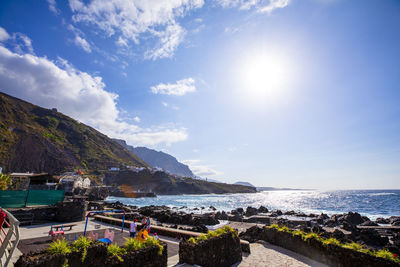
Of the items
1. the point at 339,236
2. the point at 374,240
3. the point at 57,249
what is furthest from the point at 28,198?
the point at 374,240

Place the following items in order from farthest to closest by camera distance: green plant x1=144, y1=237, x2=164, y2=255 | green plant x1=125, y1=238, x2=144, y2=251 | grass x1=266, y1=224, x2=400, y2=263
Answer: grass x1=266, y1=224, x2=400, y2=263
green plant x1=144, y1=237, x2=164, y2=255
green plant x1=125, y1=238, x2=144, y2=251

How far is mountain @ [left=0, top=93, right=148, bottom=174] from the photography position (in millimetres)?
109175

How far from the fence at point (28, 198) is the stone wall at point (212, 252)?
16.7 metres

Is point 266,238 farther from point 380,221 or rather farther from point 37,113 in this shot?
point 37,113

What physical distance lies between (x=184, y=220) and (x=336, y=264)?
19.2 m

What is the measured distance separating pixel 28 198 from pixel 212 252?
703 inches

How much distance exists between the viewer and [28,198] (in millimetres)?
16969

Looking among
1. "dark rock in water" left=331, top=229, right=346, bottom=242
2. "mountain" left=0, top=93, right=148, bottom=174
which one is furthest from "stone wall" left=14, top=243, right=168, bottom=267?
"mountain" left=0, top=93, right=148, bottom=174

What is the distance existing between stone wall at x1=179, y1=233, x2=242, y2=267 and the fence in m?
16.7

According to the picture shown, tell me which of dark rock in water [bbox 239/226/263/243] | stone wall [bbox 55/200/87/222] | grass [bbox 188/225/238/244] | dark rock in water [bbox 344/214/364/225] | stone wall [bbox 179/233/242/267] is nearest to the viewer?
stone wall [bbox 179/233/242/267]

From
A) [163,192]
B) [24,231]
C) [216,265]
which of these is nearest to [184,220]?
[24,231]

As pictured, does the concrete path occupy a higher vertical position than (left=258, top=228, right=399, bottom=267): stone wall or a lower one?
Answer: lower

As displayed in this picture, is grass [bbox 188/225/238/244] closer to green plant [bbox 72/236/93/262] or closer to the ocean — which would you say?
green plant [bbox 72/236/93/262]

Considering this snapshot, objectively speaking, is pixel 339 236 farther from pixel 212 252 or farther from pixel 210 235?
pixel 212 252
